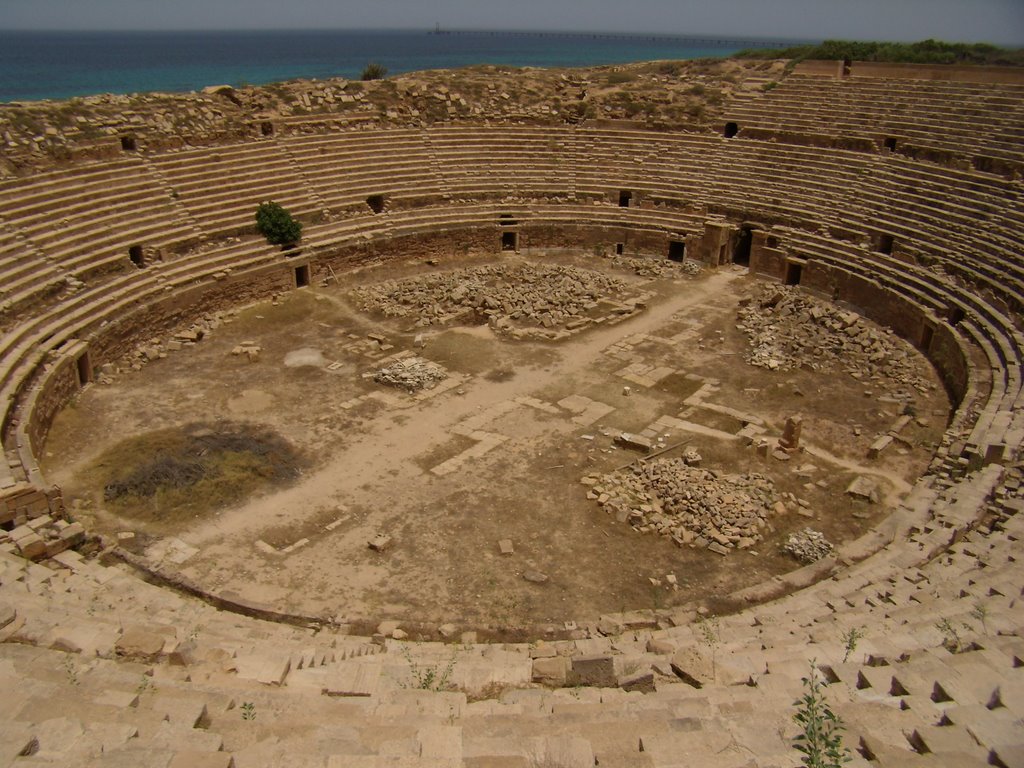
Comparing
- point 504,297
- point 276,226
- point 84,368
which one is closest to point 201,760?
point 84,368

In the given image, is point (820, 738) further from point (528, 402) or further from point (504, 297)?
point (504, 297)

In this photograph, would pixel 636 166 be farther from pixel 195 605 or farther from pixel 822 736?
pixel 822 736

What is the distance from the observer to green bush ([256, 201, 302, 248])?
26.3 metres

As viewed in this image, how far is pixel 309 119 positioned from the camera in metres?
31.0

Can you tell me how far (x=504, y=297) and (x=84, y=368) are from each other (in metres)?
12.1

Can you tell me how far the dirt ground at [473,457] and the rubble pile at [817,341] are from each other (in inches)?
22.7

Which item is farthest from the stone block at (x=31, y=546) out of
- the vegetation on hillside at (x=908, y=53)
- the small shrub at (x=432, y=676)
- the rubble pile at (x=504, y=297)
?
the vegetation on hillside at (x=908, y=53)

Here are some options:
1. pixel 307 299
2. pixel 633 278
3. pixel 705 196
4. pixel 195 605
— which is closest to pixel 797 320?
pixel 633 278

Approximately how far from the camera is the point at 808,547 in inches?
546

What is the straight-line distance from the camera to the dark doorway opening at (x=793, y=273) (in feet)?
90.8

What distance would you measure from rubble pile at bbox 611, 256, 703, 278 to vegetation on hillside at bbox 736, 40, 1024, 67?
54.7 ft

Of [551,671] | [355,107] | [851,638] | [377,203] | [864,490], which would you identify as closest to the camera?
[851,638]

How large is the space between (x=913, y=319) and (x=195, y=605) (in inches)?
814

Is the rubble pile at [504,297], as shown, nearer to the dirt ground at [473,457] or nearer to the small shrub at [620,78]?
the dirt ground at [473,457]
